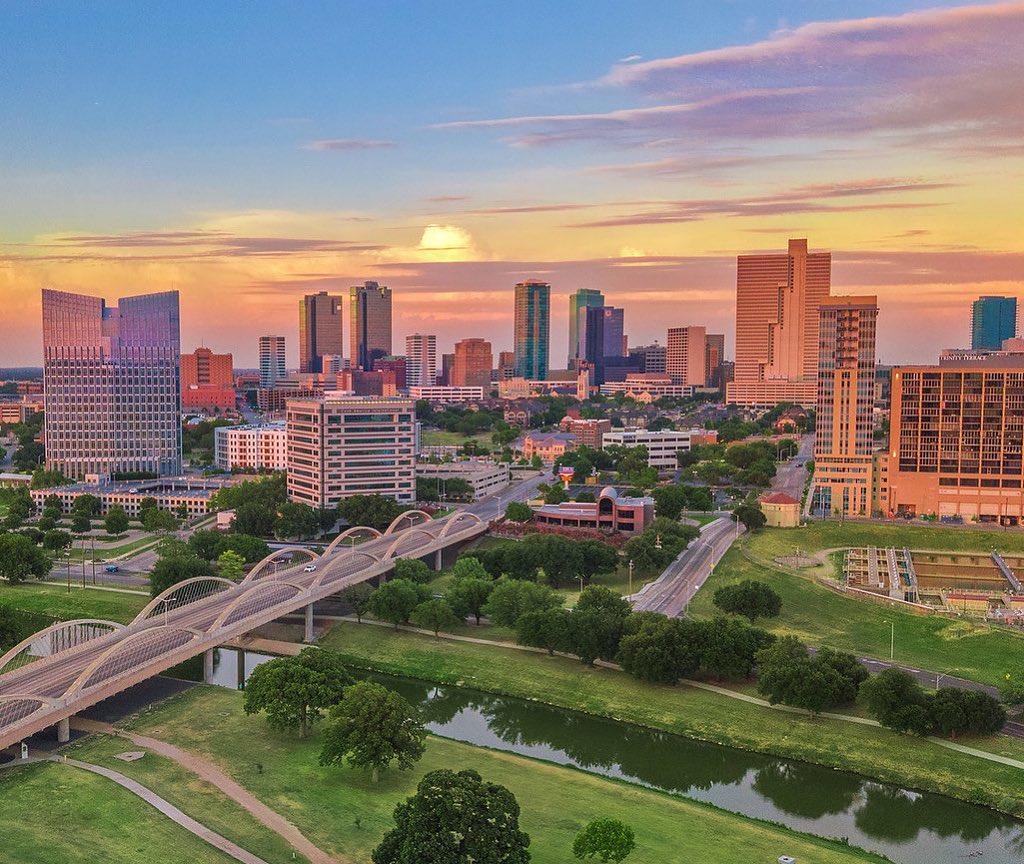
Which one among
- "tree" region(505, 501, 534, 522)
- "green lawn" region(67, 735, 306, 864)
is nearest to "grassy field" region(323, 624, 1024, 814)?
"green lawn" region(67, 735, 306, 864)

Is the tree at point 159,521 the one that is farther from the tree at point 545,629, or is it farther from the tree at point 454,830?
the tree at point 454,830

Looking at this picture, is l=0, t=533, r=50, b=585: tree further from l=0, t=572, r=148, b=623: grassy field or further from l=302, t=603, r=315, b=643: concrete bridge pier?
l=302, t=603, r=315, b=643: concrete bridge pier

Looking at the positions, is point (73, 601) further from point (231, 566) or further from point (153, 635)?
point (153, 635)

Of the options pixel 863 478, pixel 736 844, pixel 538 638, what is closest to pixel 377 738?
pixel 736 844

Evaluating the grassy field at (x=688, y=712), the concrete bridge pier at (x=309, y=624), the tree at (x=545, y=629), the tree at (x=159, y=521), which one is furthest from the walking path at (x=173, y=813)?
the tree at (x=159, y=521)

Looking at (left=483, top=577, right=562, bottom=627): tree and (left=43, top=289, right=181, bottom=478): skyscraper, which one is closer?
(left=483, top=577, right=562, bottom=627): tree
